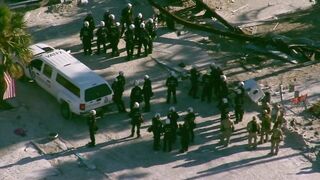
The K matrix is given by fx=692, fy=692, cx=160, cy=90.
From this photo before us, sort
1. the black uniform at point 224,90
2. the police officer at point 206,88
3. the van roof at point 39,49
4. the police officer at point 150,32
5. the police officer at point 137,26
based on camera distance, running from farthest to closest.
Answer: the police officer at point 150,32, the police officer at point 137,26, the van roof at point 39,49, the police officer at point 206,88, the black uniform at point 224,90

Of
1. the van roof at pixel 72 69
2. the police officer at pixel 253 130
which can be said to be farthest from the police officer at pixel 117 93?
the police officer at pixel 253 130

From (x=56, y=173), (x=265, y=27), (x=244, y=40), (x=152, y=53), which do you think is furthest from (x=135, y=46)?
(x=56, y=173)

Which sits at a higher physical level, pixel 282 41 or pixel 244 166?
pixel 282 41

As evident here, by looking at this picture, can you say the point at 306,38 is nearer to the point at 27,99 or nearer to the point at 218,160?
the point at 218,160

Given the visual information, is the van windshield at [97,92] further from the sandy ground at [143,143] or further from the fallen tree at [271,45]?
the fallen tree at [271,45]

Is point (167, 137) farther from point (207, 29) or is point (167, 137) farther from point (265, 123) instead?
point (207, 29)

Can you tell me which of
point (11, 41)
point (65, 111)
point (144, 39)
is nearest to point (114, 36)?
point (144, 39)
